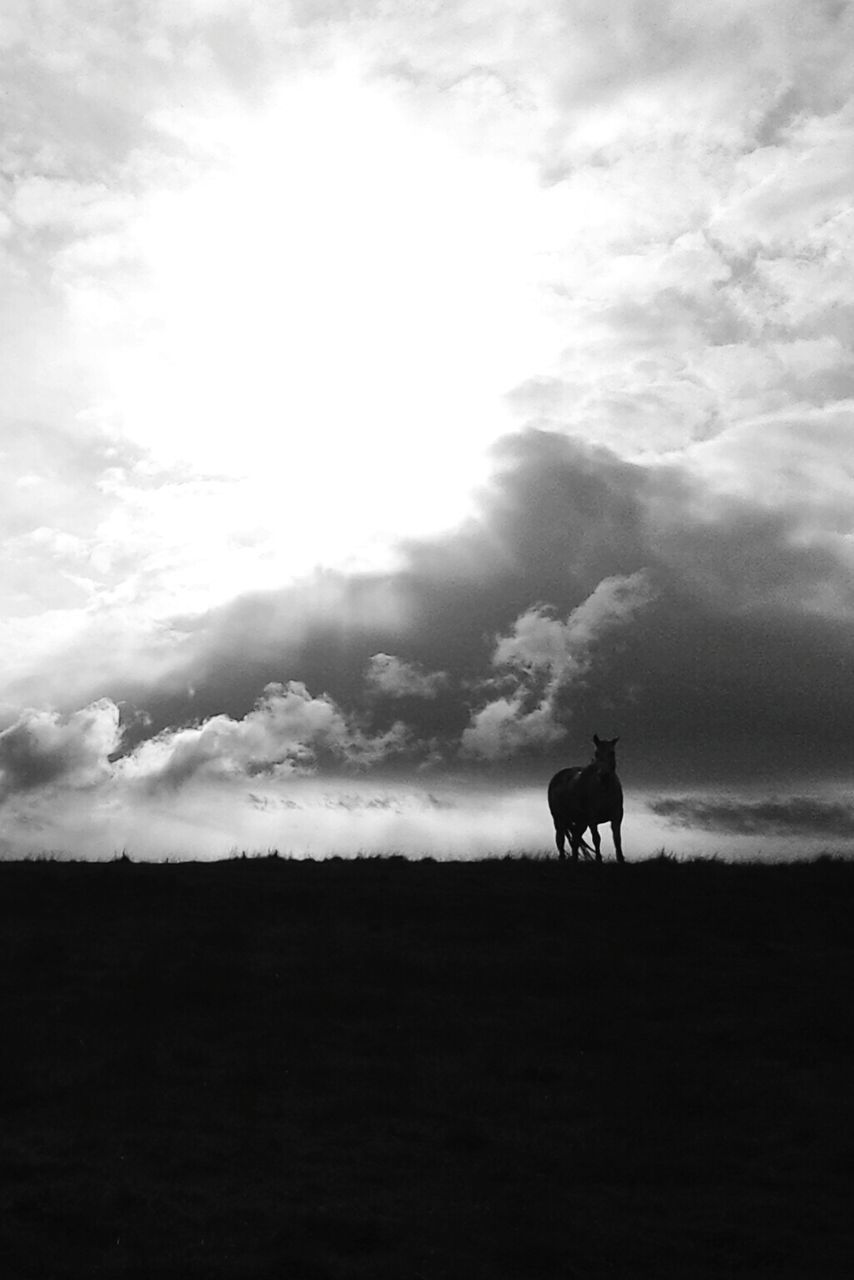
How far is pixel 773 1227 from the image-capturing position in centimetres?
1122

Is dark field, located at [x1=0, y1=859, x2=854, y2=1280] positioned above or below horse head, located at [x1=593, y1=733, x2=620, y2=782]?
below

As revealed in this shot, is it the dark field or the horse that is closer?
the dark field

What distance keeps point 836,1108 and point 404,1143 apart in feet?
18.5

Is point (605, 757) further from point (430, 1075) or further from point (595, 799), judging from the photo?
point (430, 1075)

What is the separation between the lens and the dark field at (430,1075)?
10.9m

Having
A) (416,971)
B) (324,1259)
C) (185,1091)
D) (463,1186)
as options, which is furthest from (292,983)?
(324,1259)

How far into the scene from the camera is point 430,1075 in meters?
16.4

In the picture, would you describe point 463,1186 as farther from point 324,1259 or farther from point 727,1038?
point 727,1038

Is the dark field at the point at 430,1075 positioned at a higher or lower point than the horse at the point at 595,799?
lower

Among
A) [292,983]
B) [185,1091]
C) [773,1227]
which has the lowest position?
[773,1227]

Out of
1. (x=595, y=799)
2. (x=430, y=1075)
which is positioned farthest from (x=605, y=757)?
(x=430, y=1075)

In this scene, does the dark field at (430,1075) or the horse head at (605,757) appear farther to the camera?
the horse head at (605,757)

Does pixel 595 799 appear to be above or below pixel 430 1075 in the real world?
above

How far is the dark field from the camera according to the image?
10.9 m
